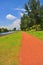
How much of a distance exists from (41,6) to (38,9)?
17.1 feet

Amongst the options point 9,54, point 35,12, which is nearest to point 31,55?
point 9,54

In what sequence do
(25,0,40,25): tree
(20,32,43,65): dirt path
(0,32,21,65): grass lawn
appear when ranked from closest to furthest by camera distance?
(20,32,43,65): dirt path → (0,32,21,65): grass lawn → (25,0,40,25): tree

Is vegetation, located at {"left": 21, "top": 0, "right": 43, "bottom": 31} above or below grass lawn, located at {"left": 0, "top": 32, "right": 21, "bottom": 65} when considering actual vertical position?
above

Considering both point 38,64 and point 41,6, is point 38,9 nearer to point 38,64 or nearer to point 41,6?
point 41,6

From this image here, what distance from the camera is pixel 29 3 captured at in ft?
299

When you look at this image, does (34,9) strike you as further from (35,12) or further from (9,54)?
(9,54)

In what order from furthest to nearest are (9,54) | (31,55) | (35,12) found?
1. (35,12)
2. (9,54)
3. (31,55)

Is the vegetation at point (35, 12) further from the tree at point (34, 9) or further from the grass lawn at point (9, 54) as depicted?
the grass lawn at point (9, 54)

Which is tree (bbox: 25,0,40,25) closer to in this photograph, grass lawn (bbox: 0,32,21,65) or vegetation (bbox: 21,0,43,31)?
vegetation (bbox: 21,0,43,31)

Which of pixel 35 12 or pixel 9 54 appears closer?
pixel 9 54

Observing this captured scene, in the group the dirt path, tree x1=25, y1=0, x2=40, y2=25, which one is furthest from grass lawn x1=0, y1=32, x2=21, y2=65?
tree x1=25, y1=0, x2=40, y2=25

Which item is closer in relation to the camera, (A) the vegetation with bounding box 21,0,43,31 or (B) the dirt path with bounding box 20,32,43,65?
(B) the dirt path with bounding box 20,32,43,65

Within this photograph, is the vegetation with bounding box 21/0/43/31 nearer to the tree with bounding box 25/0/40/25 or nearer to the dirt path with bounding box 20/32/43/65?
the tree with bounding box 25/0/40/25

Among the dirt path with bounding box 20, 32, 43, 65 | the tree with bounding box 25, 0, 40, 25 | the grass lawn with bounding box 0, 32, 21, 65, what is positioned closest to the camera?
the dirt path with bounding box 20, 32, 43, 65
